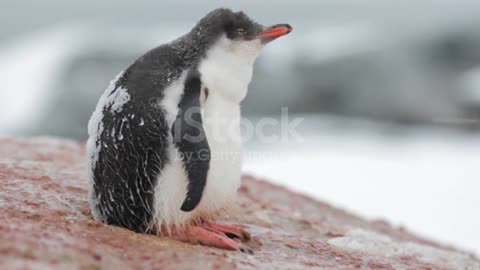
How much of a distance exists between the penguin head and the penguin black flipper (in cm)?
50

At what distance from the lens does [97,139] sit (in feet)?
13.9

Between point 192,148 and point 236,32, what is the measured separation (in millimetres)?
811

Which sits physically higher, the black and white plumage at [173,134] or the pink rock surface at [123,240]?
the black and white plumage at [173,134]

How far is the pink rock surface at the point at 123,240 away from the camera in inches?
134

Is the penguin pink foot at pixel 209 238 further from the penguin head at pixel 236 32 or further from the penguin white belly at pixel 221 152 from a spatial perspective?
the penguin head at pixel 236 32

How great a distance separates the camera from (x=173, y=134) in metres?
4.01

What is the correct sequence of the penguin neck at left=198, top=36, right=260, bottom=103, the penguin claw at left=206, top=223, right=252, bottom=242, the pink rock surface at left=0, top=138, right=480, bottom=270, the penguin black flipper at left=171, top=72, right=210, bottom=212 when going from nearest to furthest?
the pink rock surface at left=0, top=138, right=480, bottom=270, the penguin black flipper at left=171, top=72, right=210, bottom=212, the penguin neck at left=198, top=36, right=260, bottom=103, the penguin claw at left=206, top=223, right=252, bottom=242

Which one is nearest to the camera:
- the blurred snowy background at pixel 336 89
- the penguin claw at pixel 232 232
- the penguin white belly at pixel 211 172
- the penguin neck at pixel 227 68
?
the penguin white belly at pixel 211 172

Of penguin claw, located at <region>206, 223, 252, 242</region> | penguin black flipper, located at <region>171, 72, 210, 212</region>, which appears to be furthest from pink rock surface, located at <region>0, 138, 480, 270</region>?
penguin black flipper, located at <region>171, 72, 210, 212</region>

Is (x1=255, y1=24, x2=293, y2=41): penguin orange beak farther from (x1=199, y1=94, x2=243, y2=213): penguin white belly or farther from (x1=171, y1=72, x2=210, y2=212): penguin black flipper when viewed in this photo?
(x1=171, y1=72, x2=210, y2=212): penguin black flipper

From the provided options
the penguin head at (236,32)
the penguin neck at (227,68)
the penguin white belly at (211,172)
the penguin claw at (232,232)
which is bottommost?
the penguin claw at (232,232)

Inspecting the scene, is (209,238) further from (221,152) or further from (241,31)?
(241,31)

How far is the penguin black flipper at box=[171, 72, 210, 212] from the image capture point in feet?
12.9

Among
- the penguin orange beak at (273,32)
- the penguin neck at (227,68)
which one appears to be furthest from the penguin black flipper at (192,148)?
the penguin orange beak at (273,32)
